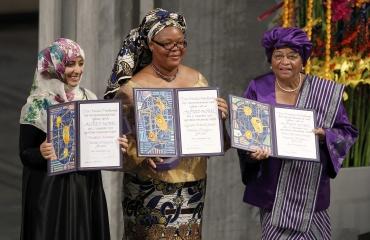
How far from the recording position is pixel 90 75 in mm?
6348

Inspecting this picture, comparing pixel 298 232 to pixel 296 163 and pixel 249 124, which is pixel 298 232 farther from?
pixel 249 124

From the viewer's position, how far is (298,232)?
496 centimetres

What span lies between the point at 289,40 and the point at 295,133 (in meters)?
0.47

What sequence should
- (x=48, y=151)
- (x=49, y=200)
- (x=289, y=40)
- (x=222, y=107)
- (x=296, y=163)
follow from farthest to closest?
(x=296, y=163), (x=289, y=40), (x=222, y=107), (x=49, y=200), (x=48, y=151)

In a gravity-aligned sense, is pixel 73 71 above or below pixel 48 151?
above

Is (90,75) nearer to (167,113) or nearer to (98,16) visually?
(98,16)

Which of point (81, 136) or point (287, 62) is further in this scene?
point (287, 62)

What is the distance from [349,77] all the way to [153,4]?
57.8 inches

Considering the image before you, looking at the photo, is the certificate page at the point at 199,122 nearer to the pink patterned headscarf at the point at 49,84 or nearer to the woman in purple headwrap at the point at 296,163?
the woman in purple headwrap at the point at 296,163

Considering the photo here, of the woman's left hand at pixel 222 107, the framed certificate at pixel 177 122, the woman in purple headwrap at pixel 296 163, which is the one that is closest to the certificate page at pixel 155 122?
the framed certificate at pixel 177 122

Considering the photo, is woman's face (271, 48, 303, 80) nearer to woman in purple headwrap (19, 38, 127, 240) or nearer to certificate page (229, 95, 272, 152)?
certificate page (229, 95, 272, 152)

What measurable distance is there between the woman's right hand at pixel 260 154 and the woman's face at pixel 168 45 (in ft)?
1.92

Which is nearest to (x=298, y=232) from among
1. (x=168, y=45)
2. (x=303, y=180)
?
(x=303, y=180)

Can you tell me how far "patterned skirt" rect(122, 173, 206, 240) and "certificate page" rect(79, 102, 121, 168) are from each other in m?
0.36
